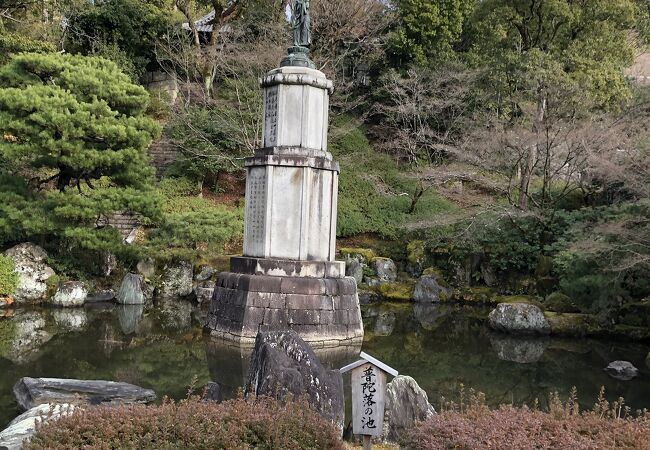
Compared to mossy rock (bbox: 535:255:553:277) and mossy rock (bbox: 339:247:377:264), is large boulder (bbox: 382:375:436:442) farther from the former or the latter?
mossy rock (bbox: 339:247:377:264)

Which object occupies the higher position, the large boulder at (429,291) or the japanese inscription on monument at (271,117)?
the japanese inscription on monument at (271,117)

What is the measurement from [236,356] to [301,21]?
23.3 ft

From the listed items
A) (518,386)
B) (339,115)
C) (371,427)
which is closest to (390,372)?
(371,427)

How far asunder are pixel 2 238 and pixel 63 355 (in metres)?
7.97

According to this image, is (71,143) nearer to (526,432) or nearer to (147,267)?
(147,267)

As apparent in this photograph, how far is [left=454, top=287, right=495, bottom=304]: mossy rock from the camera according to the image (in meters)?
20.0

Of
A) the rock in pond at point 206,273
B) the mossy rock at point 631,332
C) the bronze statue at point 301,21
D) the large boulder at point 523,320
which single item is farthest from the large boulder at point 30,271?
the mossy rock at point 631,332

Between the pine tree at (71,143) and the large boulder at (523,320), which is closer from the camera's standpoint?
the large boulder at (523,320)

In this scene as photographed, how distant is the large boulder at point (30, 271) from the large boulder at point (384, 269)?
10.8m

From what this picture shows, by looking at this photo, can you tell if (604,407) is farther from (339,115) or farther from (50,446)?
(339,115)

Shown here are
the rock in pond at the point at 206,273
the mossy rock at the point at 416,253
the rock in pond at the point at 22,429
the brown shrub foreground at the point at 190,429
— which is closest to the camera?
the brown shrub foreground at the point at 190,429

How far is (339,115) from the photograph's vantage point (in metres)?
28.5

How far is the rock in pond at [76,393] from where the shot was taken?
22.0 ft

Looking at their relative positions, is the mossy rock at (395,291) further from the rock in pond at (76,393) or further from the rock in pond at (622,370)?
the rock in pond at (76,393)
